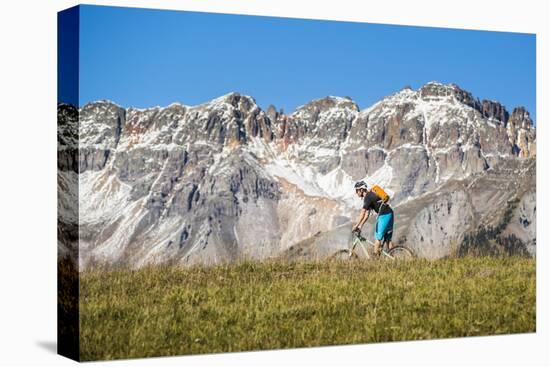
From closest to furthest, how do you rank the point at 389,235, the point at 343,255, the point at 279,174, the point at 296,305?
1. the point at 296,305
2. the point at 279,174
3. the point at 343,255
4. the point at 389,235

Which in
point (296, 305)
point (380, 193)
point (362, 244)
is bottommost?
point (296, 305)

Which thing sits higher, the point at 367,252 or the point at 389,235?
the point at 389,235

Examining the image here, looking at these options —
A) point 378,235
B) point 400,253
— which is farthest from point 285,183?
point 400,253

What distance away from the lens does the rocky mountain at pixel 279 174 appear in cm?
1507

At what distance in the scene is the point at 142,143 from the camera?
1584 cm

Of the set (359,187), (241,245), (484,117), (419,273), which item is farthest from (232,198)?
(484,117)

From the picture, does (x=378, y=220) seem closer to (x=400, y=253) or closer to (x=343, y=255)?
(x=400, y=253)

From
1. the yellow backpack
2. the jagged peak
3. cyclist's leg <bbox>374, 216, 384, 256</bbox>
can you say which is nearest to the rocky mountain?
the jagged peak

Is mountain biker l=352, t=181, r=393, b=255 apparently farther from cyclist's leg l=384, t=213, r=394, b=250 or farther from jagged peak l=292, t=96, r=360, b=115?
jagged peak l=292, t=96, r=360, b=115

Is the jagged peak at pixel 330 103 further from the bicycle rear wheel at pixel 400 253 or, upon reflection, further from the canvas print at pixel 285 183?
the bicycle rear wheel at pixel 400 253

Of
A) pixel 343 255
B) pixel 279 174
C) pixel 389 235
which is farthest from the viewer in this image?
pixel 389 235

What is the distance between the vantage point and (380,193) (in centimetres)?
1716

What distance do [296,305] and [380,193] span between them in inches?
91.9

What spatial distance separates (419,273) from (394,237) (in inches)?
24.4
